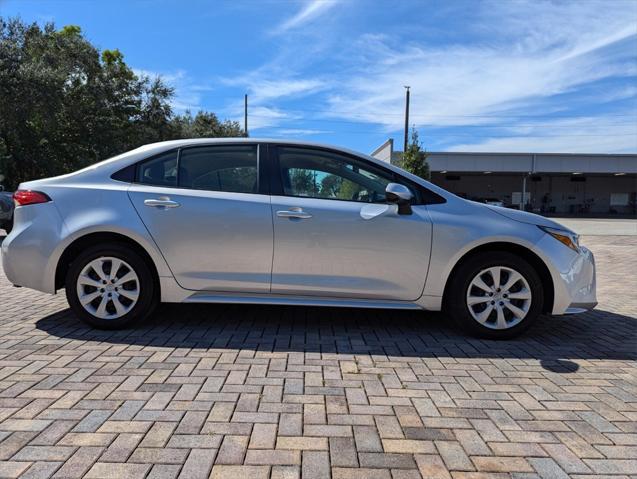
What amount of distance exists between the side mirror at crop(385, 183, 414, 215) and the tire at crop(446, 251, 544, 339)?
0.71 m

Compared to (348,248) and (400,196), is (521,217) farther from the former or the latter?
(348,248)

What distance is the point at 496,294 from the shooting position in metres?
4.12

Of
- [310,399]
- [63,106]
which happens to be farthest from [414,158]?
[310,399]

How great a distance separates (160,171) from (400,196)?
2142 mm

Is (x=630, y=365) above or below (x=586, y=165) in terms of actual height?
below

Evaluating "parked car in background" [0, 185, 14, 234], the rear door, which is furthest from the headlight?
"parked car in background" [0, 185, 14, 234]

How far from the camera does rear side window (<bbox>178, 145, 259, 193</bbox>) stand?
4.26 m

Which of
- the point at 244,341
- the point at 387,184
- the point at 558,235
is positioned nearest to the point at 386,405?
the point at 244,341

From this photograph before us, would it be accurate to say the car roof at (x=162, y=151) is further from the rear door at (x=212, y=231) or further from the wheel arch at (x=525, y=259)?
the wheel arch at (x=525, y=259)

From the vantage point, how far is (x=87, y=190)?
420 cm

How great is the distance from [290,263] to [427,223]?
1219 mm

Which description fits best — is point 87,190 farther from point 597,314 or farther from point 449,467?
point 597,314

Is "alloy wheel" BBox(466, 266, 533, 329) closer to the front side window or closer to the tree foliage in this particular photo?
the front side window

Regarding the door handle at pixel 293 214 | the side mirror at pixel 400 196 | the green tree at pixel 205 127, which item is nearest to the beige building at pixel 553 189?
the green tree at pixel 205 127
